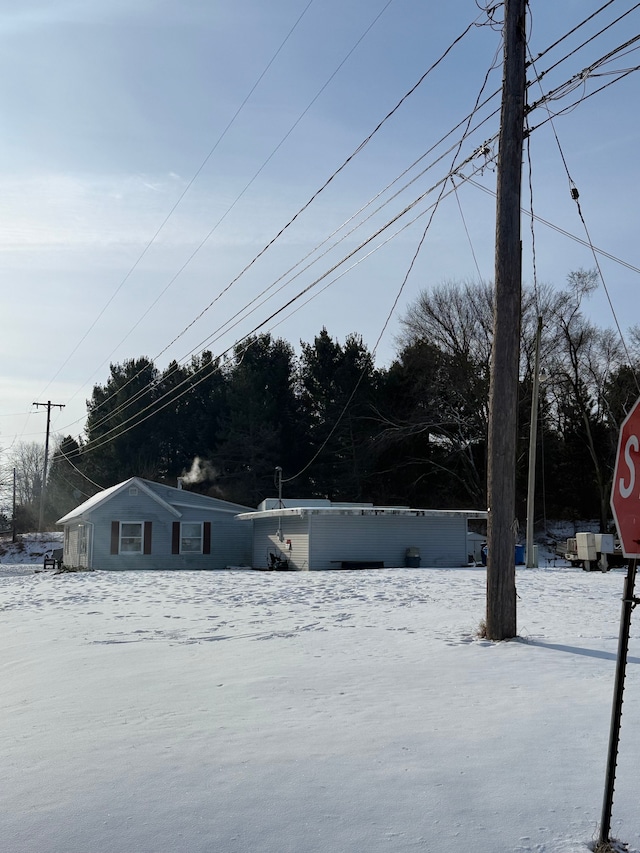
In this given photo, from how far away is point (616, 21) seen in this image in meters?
9.60

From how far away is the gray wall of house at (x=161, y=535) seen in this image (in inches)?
1291

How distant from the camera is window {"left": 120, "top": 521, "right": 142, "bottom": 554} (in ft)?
108

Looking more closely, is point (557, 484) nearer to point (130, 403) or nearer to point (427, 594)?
point (130, 403)

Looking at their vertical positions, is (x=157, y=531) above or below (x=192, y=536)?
above

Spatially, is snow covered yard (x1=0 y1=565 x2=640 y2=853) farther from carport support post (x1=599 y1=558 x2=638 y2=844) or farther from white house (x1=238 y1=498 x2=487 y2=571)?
white house (x1=238 y1=498 x2=487 y2=571)

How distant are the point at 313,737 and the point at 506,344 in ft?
19.3

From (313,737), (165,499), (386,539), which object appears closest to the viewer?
(313,737)

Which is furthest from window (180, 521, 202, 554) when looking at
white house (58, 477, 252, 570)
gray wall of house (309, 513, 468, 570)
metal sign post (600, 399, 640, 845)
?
metal sign post (600, 399, 640, 845)

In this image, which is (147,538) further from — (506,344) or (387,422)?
(506,344)

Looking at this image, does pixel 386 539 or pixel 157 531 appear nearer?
pixel 386 539

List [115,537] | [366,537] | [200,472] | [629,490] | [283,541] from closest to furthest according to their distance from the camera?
[629,490] < [366,537] < [283,541] < [115,537] < [200,472]

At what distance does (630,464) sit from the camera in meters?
3.70

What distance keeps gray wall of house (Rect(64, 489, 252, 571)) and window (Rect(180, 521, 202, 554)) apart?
20 centimetres

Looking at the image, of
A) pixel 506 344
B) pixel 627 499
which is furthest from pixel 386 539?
pixel 627 499
